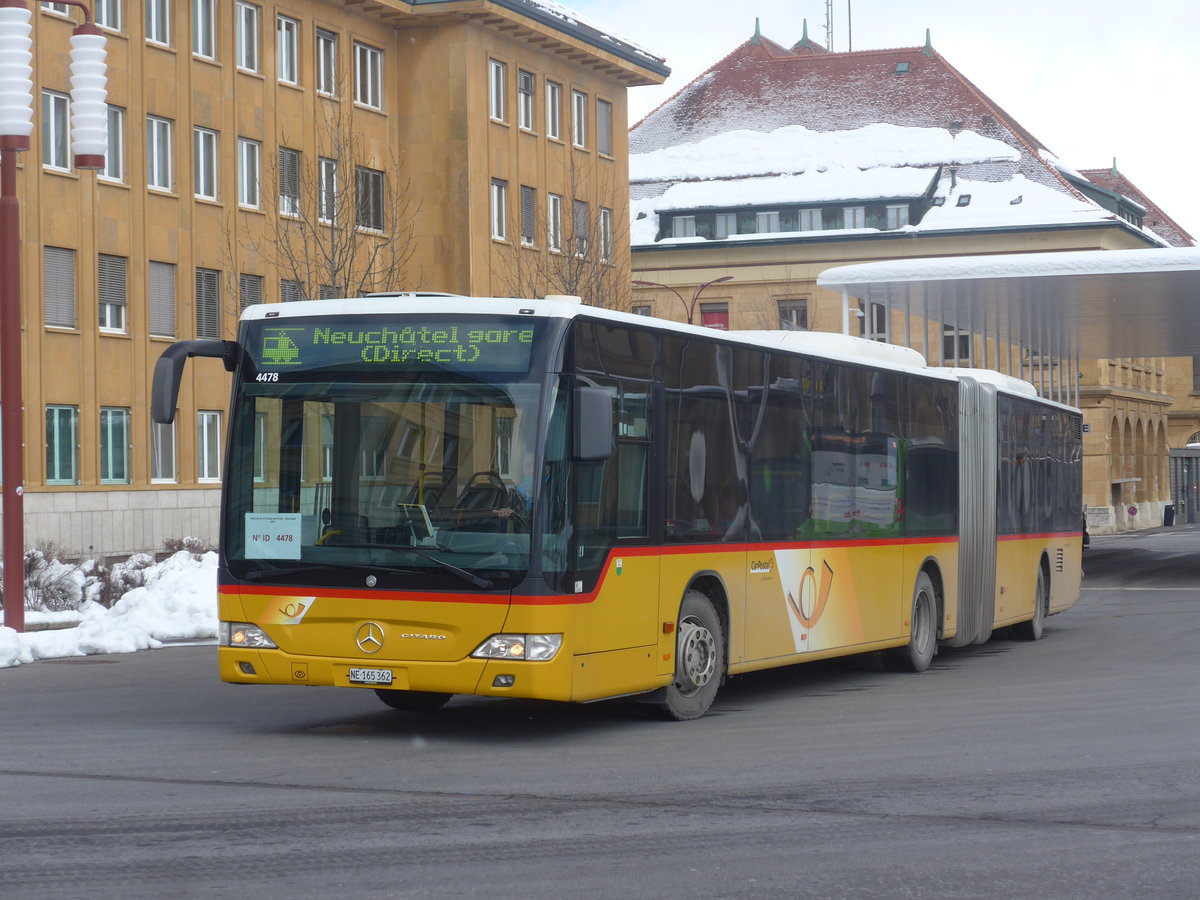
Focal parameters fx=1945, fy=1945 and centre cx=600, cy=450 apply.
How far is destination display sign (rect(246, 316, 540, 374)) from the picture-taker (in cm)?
1161

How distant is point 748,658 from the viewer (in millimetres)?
13898

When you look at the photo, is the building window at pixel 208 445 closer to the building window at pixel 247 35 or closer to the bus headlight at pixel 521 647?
the building window at pixel 247 35

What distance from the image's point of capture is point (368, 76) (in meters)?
51.3

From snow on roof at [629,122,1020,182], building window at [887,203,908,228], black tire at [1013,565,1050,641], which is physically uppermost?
snow on roof at [629,122,1020,182]

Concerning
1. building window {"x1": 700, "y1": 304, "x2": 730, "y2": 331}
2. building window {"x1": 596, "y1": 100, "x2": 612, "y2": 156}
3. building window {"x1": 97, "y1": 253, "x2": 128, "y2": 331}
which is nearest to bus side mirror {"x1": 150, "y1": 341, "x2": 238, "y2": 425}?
building window {"x1": 97, "y1": 253, "x2": 128, "y2": 331}

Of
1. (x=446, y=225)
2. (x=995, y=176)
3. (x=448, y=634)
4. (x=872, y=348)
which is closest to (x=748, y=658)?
(x=448, y=634)

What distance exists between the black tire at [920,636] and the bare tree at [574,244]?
30768 mm

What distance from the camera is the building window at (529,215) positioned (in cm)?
5519

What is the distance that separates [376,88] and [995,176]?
101ft

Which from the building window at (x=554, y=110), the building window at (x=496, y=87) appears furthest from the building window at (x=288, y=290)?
the building window at (x=554, y=110)

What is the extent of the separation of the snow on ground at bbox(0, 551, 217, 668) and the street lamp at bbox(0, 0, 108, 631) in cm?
68

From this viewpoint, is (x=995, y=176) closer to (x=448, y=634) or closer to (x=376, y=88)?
(x=376, y=88)

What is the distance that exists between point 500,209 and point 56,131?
52.8 ft

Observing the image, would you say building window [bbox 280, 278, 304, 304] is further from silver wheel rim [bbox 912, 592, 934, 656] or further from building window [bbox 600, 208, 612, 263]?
silver wheel rim [bbox 912, 592, 934, 656]
